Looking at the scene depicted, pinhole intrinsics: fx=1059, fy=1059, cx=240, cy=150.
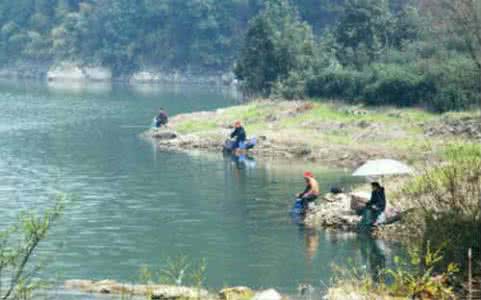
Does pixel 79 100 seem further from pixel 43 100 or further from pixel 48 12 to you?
pixel 48 12

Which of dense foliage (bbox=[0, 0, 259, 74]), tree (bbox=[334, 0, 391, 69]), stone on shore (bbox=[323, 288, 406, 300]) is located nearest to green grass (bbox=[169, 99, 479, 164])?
tree (bbox=[334, 0, 391, 69])

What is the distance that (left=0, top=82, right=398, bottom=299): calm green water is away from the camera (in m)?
28.2

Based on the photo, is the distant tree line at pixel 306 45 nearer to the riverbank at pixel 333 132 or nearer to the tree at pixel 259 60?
the tree at pixel 259 60

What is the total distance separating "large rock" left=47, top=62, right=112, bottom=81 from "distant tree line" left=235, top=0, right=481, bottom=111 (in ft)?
253

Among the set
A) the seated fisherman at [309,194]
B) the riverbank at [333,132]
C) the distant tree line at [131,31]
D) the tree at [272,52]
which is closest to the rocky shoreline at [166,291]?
the seated fisherman at [309,194]

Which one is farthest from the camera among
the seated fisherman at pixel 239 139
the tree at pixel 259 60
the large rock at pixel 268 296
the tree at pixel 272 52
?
the tree at pixel 259 60

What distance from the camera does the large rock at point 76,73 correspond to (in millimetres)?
166125

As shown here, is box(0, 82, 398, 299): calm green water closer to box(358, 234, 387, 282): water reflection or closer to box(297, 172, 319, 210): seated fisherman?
box(358, 234, 387, 282): water reflection

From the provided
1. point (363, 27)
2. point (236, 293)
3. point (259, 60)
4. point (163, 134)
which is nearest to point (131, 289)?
point (236, 293)

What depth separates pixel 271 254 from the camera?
29781 mm

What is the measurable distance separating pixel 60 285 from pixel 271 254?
700cm

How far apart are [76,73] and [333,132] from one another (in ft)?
385

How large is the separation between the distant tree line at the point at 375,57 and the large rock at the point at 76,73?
77162mm

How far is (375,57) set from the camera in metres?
72.2
